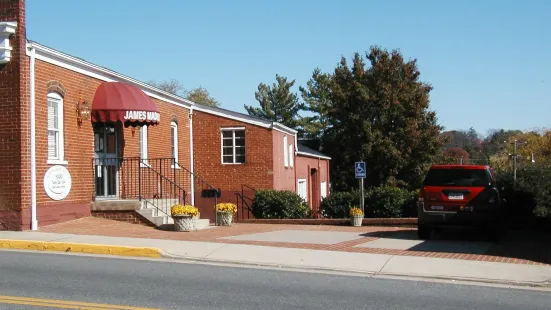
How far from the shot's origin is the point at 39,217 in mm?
15570

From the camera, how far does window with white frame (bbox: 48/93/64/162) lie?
16.5 m

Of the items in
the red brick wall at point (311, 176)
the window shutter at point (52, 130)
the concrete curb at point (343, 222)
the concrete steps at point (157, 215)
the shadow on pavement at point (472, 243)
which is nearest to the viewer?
the shadow on pavement at point (472, 243)

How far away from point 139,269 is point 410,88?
96.5 feet

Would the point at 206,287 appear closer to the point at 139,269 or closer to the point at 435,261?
the point at 139,269

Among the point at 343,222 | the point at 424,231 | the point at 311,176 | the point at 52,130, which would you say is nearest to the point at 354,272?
the point at 424,231

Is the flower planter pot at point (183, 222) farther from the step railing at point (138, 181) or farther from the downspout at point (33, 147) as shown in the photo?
the downspout at point (33, 147)

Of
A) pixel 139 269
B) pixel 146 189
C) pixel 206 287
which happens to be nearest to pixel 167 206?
pixel 146 189

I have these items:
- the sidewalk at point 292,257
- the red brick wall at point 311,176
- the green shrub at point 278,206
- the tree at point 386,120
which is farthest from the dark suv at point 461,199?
the tree at point 386,120

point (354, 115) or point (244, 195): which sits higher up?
point (354, 115)

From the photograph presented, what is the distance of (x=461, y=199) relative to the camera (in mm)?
14203

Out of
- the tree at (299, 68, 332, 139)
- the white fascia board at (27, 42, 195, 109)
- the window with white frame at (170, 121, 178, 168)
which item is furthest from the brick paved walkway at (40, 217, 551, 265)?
the tree at (299, 68, 332, 139)

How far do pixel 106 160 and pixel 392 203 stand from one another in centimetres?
941

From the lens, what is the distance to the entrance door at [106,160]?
740 inches

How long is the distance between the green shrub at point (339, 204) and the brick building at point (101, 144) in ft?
11.2
